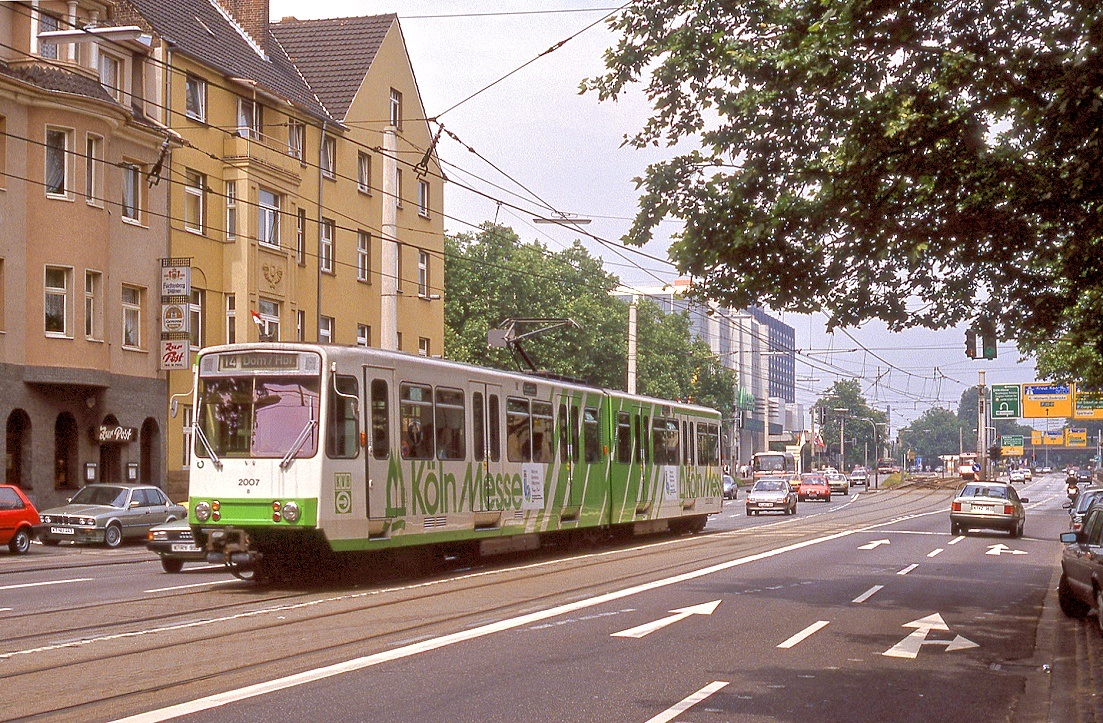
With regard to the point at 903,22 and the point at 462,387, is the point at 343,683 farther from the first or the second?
the point at 462,387

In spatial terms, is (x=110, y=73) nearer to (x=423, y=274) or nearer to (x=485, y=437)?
(x=423, y=274)

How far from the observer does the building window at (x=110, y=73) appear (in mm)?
35281

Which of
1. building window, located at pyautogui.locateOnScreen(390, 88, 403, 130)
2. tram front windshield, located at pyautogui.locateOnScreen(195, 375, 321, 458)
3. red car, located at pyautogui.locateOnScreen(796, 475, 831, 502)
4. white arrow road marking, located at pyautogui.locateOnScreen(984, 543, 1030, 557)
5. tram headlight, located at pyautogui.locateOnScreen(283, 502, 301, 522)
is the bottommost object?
red car, located at pyautogui.locateOnScreen(796, 475, 831, 502)

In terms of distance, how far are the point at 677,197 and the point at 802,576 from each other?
24.1 ft

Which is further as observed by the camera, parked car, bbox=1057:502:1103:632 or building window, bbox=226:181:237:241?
building window, bbox=226:181:237:241

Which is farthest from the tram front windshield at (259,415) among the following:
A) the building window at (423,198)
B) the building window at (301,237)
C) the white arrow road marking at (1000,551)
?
the building window at (423,198)

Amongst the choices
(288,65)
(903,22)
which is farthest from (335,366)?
(288,65)

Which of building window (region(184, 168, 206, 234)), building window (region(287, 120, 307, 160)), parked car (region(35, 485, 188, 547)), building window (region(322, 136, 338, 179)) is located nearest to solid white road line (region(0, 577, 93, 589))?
parked car (region(35, 485, 188, 547))

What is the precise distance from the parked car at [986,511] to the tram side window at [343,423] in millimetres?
20957

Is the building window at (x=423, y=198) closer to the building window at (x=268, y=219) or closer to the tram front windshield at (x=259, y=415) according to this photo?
the building window at (x=268, y=219)

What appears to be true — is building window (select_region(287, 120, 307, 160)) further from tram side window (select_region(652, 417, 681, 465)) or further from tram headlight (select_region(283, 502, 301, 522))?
tram headlight (select_region(283, 502, 301, 522))

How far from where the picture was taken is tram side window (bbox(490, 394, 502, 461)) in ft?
71.6

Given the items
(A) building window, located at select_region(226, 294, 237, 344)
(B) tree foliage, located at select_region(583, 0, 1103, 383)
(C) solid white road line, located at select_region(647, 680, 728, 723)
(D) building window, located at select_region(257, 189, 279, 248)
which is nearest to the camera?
(C) solid white road line, located at select_region(647, 680, 728, 723)

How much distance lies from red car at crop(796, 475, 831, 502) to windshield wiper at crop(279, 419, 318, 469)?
54944mm
